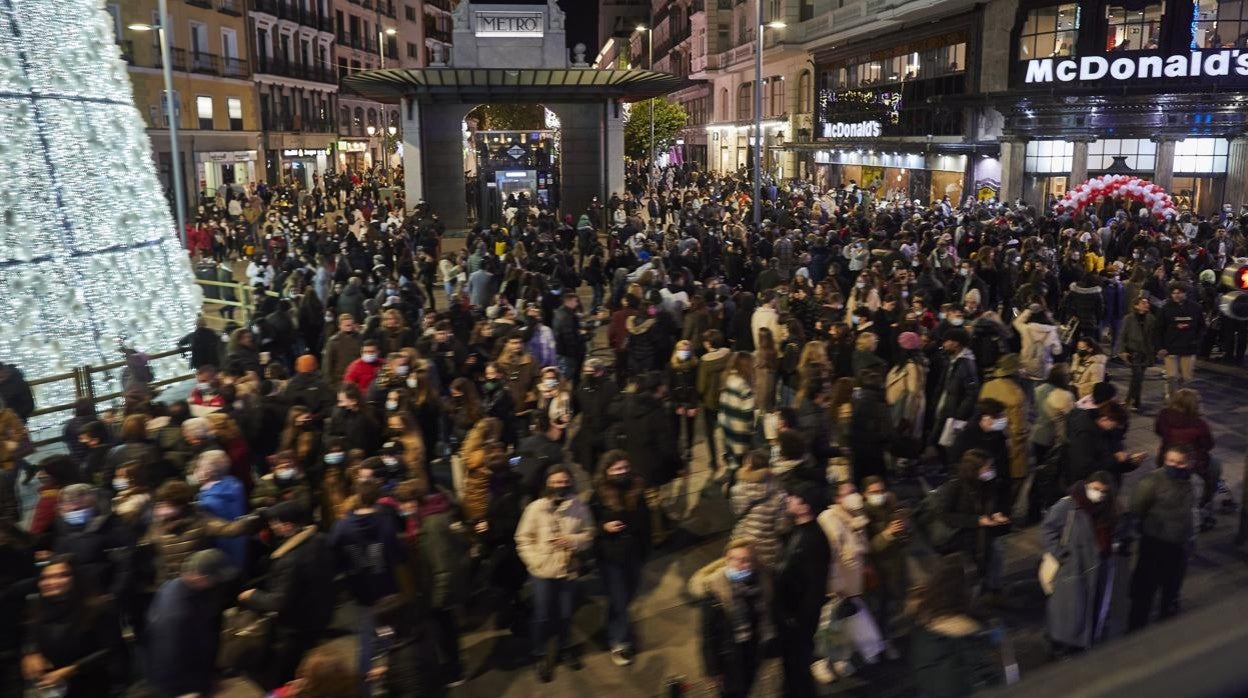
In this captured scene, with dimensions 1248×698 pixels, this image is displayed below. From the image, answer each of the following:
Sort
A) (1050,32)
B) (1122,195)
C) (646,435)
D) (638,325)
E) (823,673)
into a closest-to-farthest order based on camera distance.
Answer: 1. (823,673)
2. (646,435)
3. (638,325)
4. (1122,195)
5. (1050,32)

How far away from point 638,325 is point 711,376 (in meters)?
1.35

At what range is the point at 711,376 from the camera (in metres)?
10.9

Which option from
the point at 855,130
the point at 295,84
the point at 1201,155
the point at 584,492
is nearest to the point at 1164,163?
the point at 1201,155

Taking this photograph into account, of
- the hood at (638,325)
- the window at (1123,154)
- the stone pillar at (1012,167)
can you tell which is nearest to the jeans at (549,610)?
the hood at (638,325)

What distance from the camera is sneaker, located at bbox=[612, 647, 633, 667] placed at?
7488 mm

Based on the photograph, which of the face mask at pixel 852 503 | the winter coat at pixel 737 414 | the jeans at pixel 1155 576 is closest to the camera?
the face mask at pixel 852 503

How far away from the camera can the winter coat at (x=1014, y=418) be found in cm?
909

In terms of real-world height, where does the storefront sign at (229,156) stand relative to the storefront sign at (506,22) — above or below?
below

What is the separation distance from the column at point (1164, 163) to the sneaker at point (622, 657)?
102ft

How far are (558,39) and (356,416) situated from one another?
28420 mm

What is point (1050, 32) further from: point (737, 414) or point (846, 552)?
point (846, 552)

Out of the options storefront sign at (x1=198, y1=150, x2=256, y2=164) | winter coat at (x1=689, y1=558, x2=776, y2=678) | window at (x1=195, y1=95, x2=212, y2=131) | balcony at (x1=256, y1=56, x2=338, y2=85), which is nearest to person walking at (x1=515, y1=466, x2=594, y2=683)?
winter coat at (x1=689, y1=558, x2=776, y2=678)

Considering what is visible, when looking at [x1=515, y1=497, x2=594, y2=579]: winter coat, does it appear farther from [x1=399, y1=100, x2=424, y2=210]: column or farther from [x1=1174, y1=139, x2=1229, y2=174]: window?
[x1=1174, y1=139, x2=1229, y2=174]: window

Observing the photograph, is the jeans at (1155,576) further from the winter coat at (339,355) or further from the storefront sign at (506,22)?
the storefront sign at (506,22)
